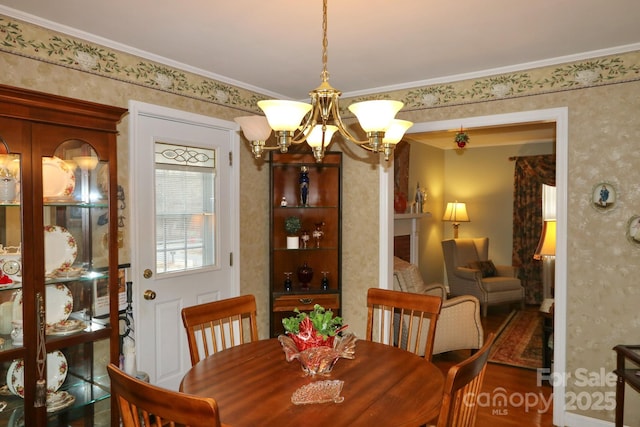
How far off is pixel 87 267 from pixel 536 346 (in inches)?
172

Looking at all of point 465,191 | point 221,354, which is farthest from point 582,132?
point 465,191

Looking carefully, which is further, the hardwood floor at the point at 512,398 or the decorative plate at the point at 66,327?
the hardwood floor at the point at 512,398

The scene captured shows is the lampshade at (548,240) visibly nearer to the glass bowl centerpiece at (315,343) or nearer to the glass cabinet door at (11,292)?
the glass bowl centerpiece at (315,343)

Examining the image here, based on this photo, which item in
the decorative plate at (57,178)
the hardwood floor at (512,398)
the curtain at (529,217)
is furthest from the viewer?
the curtain at (529,217)

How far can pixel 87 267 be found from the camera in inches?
90.7

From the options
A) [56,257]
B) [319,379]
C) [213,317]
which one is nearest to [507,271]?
[213,317]

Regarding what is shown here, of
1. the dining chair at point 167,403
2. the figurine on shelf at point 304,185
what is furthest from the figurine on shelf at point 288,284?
the dining chair at point 167,403

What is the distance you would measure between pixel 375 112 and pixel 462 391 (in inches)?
39.5

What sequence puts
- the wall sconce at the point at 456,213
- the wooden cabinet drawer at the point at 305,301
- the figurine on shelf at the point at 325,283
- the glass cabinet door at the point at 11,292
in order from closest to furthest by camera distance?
the glass cabinet door at the point at 11,292
the wooden cabinet drawer at the point at 305,301
the figurine on shelf at the point at 325,283
the wall sconce at the point at 456,213

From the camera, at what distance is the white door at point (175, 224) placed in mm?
2969

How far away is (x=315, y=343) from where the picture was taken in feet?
5.98

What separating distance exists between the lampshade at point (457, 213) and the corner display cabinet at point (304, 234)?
12.6 feet

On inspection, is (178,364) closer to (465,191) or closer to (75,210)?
(75,210)

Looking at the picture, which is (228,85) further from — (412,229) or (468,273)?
(468,273)
